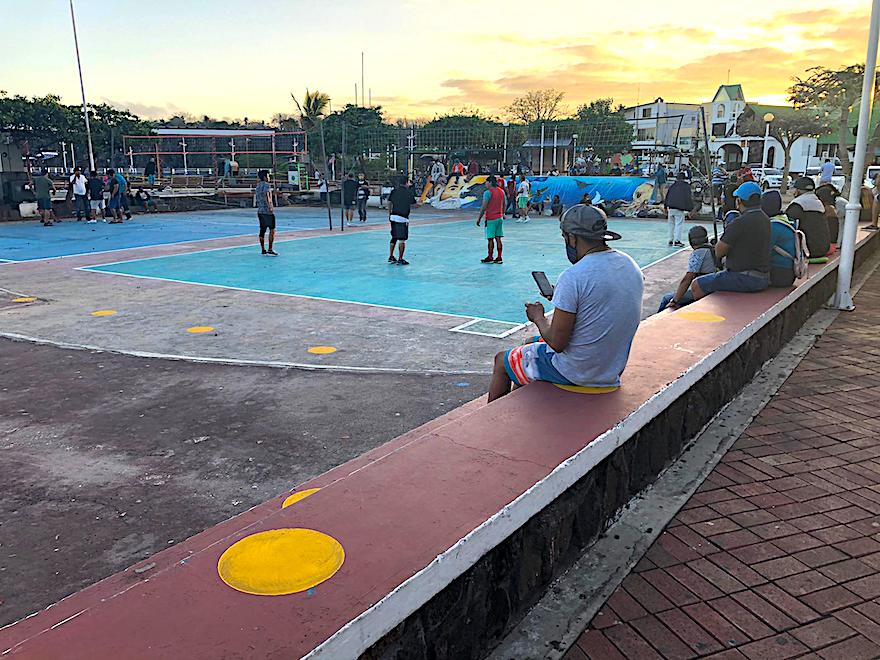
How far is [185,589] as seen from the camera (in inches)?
88.7

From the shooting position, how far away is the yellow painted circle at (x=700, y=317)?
19.8ft

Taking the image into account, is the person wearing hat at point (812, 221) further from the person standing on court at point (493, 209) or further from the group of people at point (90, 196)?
Result: the group of people at point (90, 196)

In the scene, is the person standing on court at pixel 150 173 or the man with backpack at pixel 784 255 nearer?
the man with backpack at pixel 784 255

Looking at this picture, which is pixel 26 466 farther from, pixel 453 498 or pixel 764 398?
pixel 764 398

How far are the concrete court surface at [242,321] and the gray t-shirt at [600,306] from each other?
10.3 feet

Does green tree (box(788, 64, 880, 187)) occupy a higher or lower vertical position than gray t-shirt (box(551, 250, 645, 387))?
higher

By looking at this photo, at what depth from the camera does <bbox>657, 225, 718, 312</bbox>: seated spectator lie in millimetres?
7578

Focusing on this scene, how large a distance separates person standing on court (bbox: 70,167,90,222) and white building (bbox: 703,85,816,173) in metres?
45.1

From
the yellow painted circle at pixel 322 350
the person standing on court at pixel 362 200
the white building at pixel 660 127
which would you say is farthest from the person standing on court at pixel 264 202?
the white building at pixel 660 127

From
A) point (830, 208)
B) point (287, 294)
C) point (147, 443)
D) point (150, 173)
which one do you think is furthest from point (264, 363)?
point (150, 173)

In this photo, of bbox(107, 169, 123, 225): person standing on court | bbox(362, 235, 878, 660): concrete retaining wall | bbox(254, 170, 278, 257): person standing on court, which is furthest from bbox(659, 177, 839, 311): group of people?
bbox(107, 169, 123, 225): person standing on court

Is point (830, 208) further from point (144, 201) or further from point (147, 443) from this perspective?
point (144, 201)

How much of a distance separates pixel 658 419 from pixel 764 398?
80.3 inches

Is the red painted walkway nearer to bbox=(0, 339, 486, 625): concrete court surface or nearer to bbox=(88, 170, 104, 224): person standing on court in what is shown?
bbox=(0, 339, 486, 625): concrete court surface
